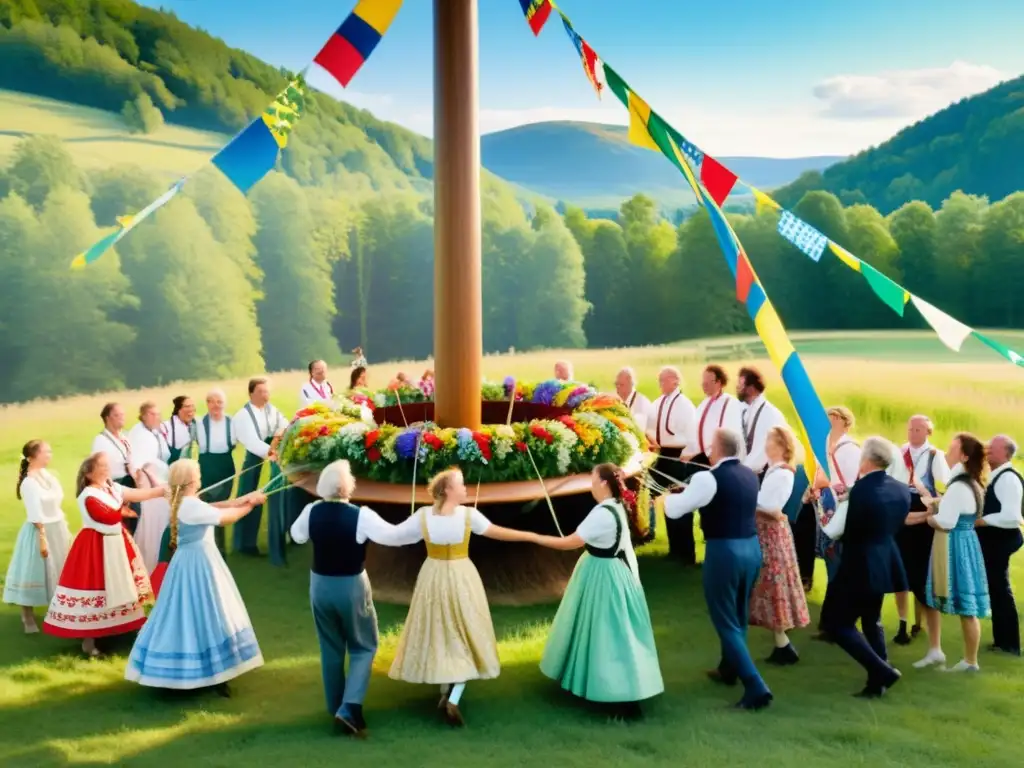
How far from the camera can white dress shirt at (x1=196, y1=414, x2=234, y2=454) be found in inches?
346

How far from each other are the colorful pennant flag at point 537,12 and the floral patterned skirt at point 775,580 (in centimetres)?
423

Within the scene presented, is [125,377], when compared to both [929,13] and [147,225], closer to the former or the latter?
[147,225]

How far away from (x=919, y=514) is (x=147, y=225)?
2357 centimetres

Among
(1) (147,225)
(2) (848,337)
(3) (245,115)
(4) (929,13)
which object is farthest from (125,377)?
(4) (929,13)

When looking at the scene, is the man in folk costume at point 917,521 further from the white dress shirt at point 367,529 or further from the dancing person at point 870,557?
the white dress shirt at point 367,529

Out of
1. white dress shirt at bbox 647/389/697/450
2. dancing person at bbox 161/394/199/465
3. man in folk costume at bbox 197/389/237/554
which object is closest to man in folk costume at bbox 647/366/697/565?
white dress shirt at bbox 647/389/697/450

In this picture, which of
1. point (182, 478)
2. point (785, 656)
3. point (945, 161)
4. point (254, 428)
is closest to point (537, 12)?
point (254, 428)

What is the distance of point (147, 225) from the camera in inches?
1025

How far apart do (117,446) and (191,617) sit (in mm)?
2347

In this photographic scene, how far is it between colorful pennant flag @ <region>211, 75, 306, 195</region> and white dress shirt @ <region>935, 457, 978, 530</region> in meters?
5.10

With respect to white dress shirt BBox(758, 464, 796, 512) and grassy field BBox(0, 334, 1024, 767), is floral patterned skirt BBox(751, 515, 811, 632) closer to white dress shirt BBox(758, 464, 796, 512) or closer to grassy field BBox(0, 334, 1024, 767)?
white dress shirt BBox(758, 464, 796, 512)

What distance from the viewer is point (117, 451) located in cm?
772

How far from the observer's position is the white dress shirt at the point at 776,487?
20.8ft

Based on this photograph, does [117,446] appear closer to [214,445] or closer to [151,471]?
[151,471]
